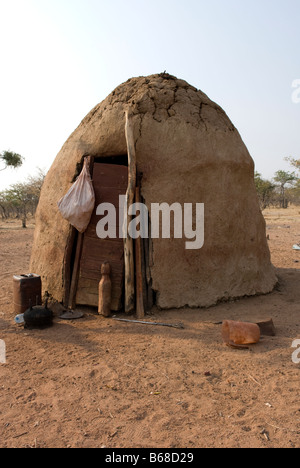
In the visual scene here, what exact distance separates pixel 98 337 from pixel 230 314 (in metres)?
1.62

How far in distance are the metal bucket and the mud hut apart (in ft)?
1.11

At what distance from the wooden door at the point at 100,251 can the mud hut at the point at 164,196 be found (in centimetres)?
1

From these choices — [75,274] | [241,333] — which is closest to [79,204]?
[75,274]

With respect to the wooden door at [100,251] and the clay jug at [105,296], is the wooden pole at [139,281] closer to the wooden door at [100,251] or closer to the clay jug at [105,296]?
the wooden door at [100,251]

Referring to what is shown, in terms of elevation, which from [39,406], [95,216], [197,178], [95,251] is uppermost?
[197,178]

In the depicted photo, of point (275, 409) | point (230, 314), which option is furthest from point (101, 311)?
point (275, 409)

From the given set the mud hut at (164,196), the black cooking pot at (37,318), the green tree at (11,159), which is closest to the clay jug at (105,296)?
the mud hut at (164,196)

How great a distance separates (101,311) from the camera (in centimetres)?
463

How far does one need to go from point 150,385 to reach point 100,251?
2.16 meters

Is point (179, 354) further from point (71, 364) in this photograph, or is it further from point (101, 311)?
point (101, 311)

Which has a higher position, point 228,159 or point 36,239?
point 228,159

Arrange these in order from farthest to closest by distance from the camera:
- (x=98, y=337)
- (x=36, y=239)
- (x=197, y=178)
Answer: (x=36, y=239)
(x=197, y=178)
(x=98, y=337)

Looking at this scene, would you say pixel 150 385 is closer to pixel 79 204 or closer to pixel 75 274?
pixel 75 274

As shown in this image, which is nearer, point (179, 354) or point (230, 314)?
point (179, 354)
